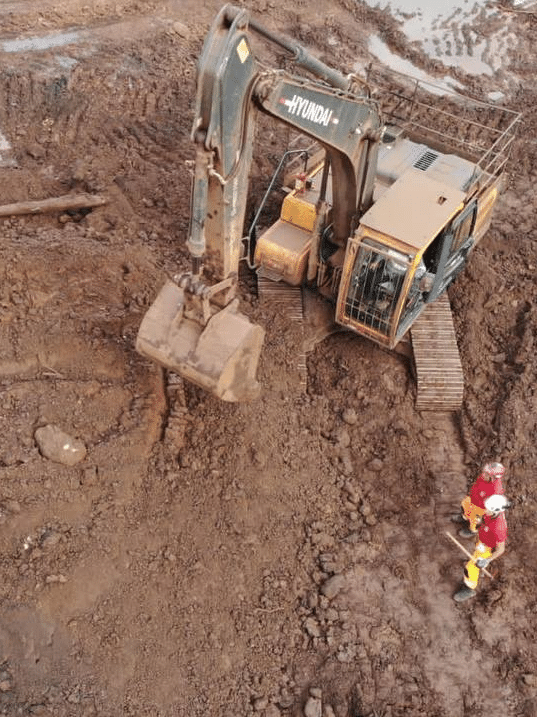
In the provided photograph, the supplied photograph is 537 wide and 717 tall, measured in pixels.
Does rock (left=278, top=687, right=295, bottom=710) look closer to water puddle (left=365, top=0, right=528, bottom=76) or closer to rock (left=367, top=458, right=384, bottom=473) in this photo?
rock (left=367, top=458, right=384, bottom=473)

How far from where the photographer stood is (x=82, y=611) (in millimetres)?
7641

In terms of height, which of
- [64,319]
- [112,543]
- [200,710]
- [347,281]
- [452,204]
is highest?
[452,204]

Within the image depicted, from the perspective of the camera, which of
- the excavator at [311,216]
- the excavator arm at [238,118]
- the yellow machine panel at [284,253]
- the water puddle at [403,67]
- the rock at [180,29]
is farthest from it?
the water puddle at [403,67]

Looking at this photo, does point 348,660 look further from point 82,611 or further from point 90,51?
point 90,51

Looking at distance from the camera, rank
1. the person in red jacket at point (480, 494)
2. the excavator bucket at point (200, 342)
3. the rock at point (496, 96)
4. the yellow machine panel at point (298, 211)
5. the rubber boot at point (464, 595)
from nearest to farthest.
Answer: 1. the excavator bucket at point (200, 342)
2. the person in red jacket at point (480, 494)
3. the rubber boot at point (464, 595)
4. the yellow machine panel at point (298, 211)
5. the rock at point (496, 96)

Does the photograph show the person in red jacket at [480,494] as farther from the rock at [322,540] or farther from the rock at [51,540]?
the rock at [51,540]

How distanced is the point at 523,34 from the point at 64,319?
45.3 feet

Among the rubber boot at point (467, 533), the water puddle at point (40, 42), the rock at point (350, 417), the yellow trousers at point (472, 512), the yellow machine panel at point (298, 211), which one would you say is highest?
the yellow machine panel at point (298, 211)

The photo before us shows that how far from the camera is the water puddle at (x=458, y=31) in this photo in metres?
17.0

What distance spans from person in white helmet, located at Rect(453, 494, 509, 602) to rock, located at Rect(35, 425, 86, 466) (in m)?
4.45

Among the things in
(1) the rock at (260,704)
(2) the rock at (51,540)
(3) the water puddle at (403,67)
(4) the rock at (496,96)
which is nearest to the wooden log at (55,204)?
(2) the rock at (51,540)

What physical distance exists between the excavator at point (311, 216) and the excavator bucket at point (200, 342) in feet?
0.04

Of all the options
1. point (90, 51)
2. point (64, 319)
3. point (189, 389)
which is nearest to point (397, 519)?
point (189, 389)

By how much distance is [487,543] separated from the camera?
812 centimetres
